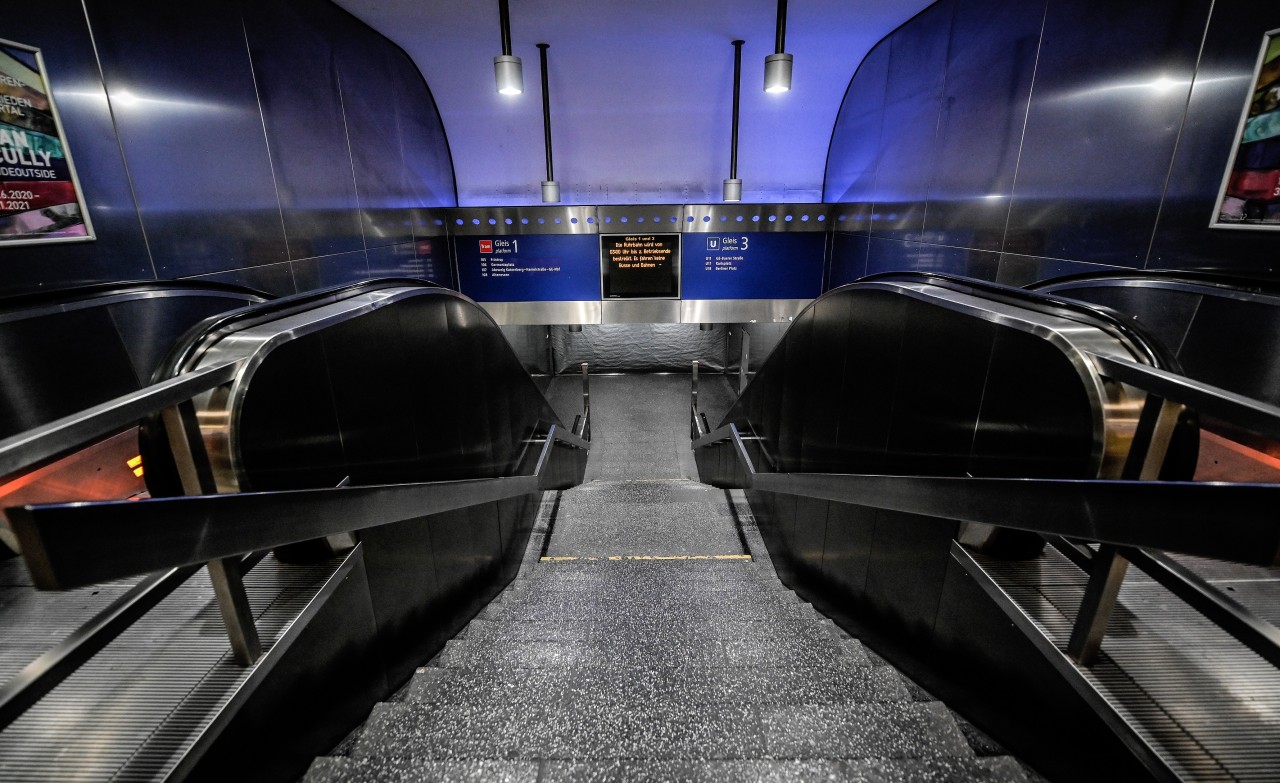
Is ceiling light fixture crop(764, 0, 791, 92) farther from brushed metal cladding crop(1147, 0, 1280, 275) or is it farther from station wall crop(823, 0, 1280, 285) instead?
brushed metal cladding crop(1147, 0, 1280, 275)

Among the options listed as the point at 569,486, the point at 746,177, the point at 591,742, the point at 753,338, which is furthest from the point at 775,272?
the point at 591,742

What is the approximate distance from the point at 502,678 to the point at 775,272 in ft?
19.9

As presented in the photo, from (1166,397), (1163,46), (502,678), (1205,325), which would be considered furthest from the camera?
(1163,46)

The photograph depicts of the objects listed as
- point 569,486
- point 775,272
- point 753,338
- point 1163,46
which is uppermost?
point 1163,46

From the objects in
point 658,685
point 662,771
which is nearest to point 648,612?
point 658,685

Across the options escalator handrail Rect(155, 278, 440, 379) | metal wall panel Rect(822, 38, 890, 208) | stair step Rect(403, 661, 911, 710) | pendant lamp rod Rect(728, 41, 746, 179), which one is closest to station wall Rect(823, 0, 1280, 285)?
metal wall panel Rect(822, 38, 890, 208)

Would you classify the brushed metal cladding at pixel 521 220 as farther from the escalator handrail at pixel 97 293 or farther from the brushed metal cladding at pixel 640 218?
the escalator handrail at pixel 97 293

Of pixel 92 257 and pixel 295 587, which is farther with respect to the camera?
pixel 92 257

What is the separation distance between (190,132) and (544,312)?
418 centimetres

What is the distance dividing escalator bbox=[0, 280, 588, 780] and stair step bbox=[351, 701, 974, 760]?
32 cm

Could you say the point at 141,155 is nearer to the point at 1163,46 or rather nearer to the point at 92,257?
the point at 92,257

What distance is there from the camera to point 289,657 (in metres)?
1.45

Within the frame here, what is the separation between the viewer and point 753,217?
6.72m

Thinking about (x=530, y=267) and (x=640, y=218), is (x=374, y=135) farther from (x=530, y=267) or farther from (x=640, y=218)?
(x=640, y=218)
